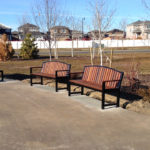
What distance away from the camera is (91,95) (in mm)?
7445

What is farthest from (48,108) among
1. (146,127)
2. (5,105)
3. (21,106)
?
(146,127)

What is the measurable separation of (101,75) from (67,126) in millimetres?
2290

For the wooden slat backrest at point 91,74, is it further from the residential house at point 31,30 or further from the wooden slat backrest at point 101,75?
the residential house at point 31,30

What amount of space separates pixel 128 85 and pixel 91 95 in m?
1.53

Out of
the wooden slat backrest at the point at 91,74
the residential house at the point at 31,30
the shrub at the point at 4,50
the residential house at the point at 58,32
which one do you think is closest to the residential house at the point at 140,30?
the wooden slat backrest at the point at 91,74

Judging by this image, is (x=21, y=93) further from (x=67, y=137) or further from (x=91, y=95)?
(x=67, y=137)

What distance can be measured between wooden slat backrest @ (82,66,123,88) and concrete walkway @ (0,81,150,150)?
1.90 feet

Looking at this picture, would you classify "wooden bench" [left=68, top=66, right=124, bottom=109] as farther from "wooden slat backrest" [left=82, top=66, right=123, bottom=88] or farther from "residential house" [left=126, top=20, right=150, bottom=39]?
"residential house" [left=126, top=20, right=150, bottom=39]

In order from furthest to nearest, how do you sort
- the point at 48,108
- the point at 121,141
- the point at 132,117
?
the point at 48,108 < the point at 132,117 < the point at 121,141

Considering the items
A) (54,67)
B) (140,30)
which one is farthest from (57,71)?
(140,30)

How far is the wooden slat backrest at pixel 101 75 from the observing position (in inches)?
243

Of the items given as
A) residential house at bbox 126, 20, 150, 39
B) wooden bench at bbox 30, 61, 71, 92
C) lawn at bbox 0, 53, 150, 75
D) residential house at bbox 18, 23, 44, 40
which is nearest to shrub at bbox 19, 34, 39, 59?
lawn at bbox 0, 53, 150, 75

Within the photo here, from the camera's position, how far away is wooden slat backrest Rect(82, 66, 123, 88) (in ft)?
20.3

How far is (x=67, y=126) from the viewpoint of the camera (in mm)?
4828
